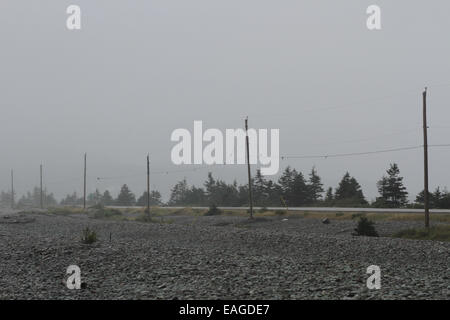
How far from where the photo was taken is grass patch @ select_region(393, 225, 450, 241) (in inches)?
968

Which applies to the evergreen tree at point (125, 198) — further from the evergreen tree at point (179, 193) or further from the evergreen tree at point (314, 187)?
the evergreen tree at point (314, 187)

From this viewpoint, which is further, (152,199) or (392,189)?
(152,199)

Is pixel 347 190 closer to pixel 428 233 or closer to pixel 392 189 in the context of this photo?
pixel 392 189

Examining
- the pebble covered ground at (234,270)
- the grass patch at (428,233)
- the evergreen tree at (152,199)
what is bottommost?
the evergreen tree at (152,199)

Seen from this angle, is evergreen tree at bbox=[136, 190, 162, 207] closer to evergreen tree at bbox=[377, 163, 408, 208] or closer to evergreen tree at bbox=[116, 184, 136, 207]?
evergreen tree at bbox=[116, 184, 136, 207]

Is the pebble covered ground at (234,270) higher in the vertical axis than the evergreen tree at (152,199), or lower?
higher

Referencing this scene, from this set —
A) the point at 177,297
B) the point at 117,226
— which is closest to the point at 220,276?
the point at 177,297

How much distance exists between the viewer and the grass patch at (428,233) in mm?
24578

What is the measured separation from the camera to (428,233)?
1000 inches

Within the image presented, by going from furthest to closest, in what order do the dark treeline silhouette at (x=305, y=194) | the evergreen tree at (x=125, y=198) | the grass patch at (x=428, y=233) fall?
the evergreen tree at (x=125, y=198) → the dark treeline silhouette at (x=305, y=194) → the grass patch at (x=428, y=233)

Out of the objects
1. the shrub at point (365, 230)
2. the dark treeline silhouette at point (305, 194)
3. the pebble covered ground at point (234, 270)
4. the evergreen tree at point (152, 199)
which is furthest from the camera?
the evergreen tree at point (152, 199)

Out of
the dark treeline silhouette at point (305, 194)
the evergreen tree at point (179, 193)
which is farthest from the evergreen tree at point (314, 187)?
the evergreen tree at point (179, 193)

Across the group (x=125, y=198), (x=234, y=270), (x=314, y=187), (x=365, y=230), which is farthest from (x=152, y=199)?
(x=234, y=270)
